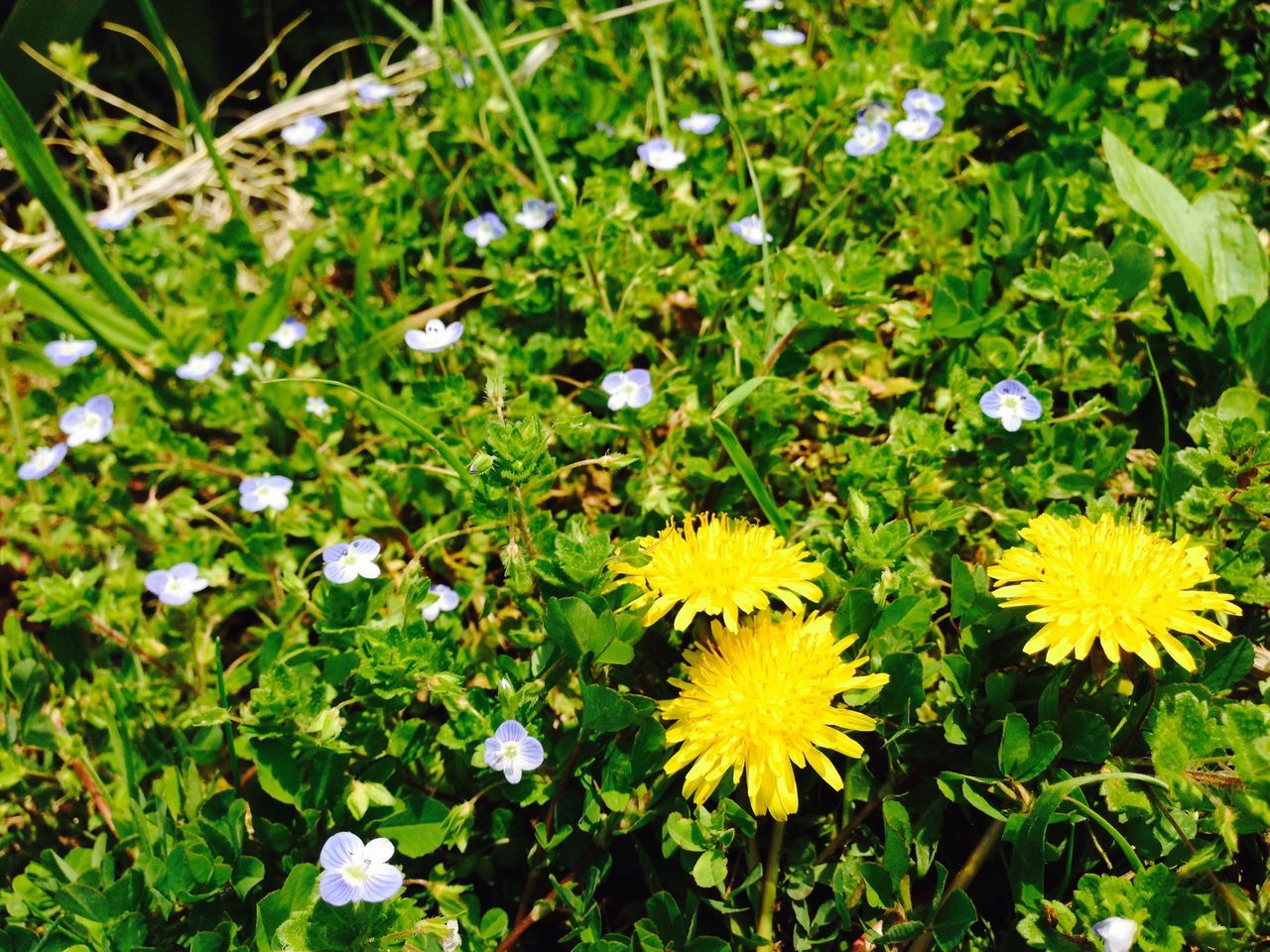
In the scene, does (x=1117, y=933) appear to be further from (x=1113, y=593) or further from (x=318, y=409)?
(x=318, y=409)

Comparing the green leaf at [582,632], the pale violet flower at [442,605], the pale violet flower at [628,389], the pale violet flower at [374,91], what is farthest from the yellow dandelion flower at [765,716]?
the pale violet flower at [374,91]

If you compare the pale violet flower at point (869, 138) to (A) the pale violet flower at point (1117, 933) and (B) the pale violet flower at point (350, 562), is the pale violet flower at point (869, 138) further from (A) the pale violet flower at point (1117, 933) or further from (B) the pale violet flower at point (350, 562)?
(A) the pale violet flower at point (1117, 933)

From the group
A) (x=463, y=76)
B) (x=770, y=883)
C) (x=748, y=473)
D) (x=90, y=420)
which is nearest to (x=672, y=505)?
(x=748, y=473)

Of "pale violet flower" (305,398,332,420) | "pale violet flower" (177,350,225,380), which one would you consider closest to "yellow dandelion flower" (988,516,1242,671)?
"pale violet flower" (305,398,332,420)

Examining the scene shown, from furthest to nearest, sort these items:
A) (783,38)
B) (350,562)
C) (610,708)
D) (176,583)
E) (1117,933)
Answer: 1. (783,38)
2. (176,583)
3. (350,562)
4. (610,708)
5. (1117,933)

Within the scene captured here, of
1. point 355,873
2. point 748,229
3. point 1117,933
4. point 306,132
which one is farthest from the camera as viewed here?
point 306,132

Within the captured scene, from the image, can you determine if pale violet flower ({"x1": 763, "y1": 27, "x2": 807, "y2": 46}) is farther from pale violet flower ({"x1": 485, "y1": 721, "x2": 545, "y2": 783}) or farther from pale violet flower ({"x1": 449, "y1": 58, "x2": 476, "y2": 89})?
pale violet flower ({"x1": 485, "y1": 721, "x2": 545, "y2": 783})
